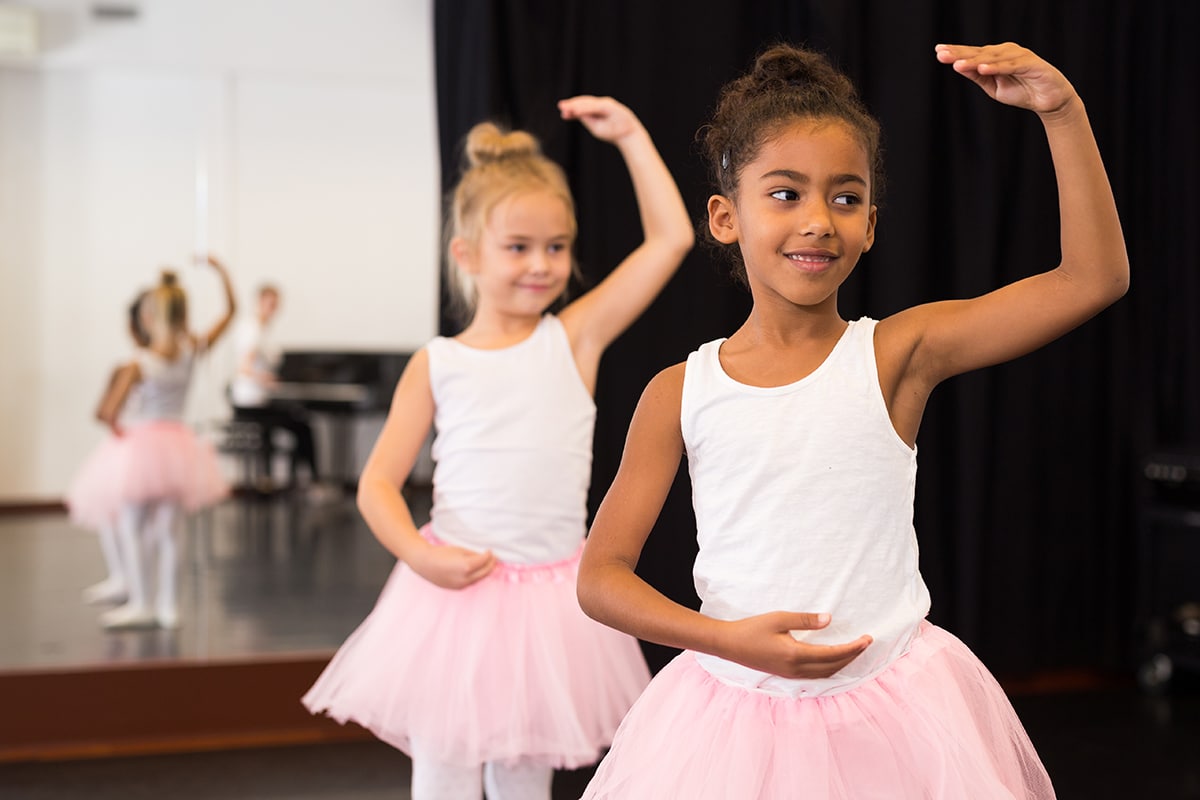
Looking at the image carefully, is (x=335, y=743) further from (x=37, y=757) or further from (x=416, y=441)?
(x=416, y=441)

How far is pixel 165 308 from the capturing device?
10.5ft

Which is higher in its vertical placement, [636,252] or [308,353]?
[636,252]

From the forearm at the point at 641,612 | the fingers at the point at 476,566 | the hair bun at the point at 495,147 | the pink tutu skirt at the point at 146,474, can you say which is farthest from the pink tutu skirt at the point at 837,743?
the pink tutu skirt at the point at 146,474

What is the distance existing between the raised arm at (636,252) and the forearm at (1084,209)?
96 centimetres

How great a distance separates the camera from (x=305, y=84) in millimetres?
3305

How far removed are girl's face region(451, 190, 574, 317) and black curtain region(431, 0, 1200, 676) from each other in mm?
948

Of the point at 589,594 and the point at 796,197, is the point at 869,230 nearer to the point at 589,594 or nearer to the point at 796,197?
the point at 796,197

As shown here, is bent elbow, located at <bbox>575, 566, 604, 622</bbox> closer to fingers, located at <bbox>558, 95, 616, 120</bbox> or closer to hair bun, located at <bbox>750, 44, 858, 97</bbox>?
hair bun, located at <bbox>750, 44, 858, 97</bbox>

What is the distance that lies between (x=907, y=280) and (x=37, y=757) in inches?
99.0

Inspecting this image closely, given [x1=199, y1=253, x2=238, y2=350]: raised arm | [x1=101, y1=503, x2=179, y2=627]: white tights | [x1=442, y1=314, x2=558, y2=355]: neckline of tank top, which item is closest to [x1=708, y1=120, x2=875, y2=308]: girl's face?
[x1=442, y1=314, x2=558, y2=355]: neckline of tank top

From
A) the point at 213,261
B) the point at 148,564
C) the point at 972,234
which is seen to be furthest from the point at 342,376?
the point at 972,234

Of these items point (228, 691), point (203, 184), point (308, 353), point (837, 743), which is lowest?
point (228, 691)

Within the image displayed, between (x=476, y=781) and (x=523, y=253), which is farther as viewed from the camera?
(x=523, y=253)

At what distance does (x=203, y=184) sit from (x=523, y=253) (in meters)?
1.49
